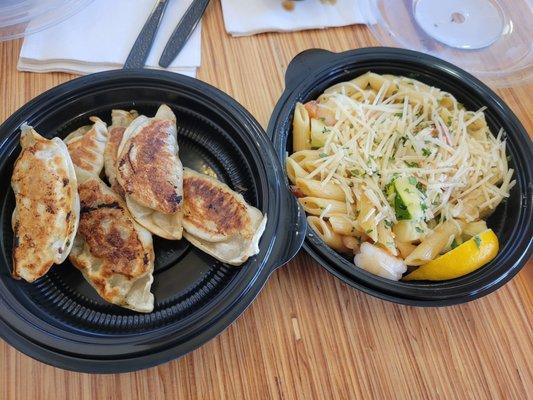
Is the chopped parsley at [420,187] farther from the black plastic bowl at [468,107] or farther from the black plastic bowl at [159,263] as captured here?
the black plastic bowl at [159,263]

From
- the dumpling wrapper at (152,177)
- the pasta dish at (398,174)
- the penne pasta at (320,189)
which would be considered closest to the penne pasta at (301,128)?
the pasta dish at (398,174)

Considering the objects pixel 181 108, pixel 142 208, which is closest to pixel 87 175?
pixel 142 208

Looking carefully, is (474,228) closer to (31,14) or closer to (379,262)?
(379,262)

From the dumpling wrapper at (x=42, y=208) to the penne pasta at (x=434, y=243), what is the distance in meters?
0.77

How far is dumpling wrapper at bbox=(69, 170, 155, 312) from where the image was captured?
0.92 meters

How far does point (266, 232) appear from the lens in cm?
93

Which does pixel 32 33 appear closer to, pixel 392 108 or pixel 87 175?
pixel 87 175

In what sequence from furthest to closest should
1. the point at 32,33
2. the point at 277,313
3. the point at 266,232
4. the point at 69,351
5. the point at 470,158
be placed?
1. the point at 32,33
2. the point at 470,158
3. the point at 277,313
4. the point at 266,232
5. the point at 69,351

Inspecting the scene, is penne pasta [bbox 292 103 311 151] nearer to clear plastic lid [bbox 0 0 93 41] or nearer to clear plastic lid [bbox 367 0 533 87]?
clear plastic lid [bbox 367 0 533 87]

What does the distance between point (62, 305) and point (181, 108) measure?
0.53m

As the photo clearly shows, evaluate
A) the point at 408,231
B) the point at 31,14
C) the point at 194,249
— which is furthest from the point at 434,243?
the point at 31,14

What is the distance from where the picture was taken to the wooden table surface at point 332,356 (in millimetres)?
976

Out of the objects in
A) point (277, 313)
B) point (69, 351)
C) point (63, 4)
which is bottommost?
point (277, 313)

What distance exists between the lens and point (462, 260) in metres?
1.02
